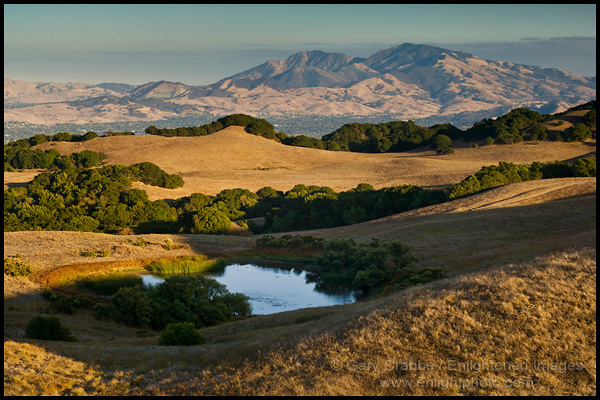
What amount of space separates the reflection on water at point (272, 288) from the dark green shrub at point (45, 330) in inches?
493

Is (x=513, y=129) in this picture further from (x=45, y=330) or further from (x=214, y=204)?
(x=45, y=330)

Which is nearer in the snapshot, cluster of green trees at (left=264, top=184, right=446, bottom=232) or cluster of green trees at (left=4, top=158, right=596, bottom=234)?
cluster of green trees at (left=4, top=158, right=596, bottom=234)

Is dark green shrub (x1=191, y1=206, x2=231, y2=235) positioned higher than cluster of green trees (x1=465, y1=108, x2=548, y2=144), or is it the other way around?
cluster of green trees (x1=465, y1=108, x2=548, y2=144)

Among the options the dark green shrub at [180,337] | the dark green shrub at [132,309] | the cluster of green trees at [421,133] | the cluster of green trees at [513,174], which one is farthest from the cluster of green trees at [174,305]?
the cluster of green trees at [421,133]

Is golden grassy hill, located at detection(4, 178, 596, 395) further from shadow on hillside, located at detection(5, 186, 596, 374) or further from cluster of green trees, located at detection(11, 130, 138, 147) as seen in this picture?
cluster of green trees, located at detection(11, 130, 138, 147)

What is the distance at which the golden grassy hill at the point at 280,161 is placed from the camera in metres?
86.1

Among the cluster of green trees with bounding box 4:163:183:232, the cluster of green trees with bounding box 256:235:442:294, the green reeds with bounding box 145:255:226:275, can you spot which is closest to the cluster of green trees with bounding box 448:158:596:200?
the cluster of green trees with bounding box 256:235:442:294

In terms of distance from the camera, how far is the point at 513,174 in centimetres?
6291

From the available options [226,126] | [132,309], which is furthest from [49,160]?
[132,309]

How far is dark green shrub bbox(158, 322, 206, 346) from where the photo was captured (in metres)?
19.7

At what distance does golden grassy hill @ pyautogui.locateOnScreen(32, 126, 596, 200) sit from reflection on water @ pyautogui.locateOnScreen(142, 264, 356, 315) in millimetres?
38662

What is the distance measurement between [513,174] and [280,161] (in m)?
59.0

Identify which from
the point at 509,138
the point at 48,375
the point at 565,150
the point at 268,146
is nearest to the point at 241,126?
the point at 268,146

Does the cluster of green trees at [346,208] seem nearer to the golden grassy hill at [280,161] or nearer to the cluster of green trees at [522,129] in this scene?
the golden grassy hill at [280,161]
